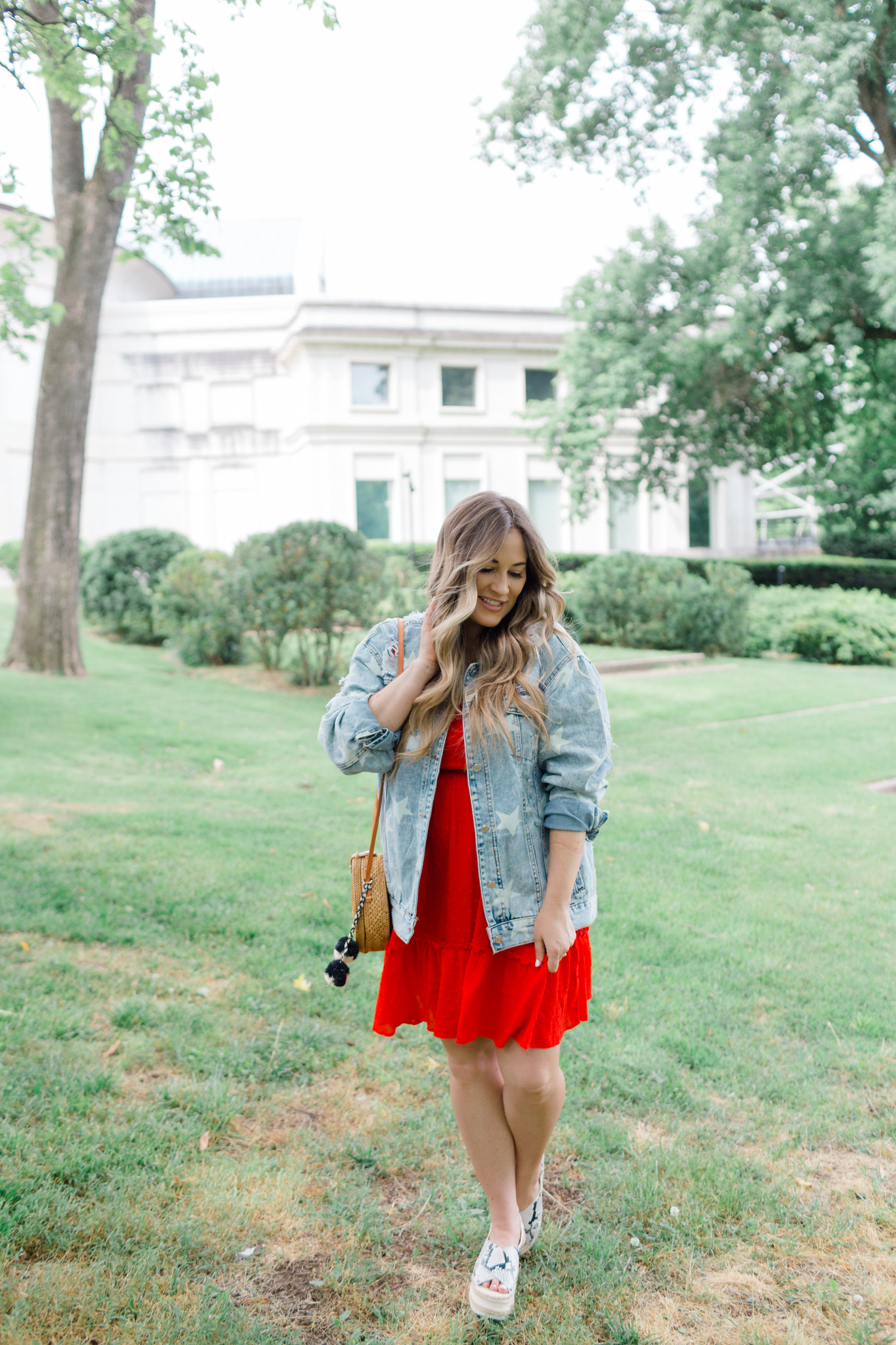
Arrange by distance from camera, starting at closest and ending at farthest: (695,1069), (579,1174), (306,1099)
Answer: (579,1174) < (306,1099) < (695,1069)

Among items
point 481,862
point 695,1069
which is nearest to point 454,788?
point 481,862

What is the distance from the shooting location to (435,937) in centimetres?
241

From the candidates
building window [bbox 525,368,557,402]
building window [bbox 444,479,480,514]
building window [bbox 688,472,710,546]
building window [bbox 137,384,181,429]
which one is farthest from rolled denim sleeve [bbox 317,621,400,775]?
building window [bbox 137,384,181,429]

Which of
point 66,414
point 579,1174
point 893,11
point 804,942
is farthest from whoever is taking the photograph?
point 893,11

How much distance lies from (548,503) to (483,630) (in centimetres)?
2919

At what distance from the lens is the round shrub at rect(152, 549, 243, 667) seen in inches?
517

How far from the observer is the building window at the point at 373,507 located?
95.7ft

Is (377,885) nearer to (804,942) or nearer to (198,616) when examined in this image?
(804,942)

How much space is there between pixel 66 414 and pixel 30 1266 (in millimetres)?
10277

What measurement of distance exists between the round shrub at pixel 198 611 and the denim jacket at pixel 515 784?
10631 millimetres

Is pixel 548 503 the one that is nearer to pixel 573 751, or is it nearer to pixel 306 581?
pixel 306 581

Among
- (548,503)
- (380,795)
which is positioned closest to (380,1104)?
(380,795)

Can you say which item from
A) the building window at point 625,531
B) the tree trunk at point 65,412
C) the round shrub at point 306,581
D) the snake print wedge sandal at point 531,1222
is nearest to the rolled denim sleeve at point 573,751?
the snake print wedge sandal at point 531,1222

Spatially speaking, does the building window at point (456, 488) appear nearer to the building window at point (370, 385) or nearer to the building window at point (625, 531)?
the building window at point (370, 385)
